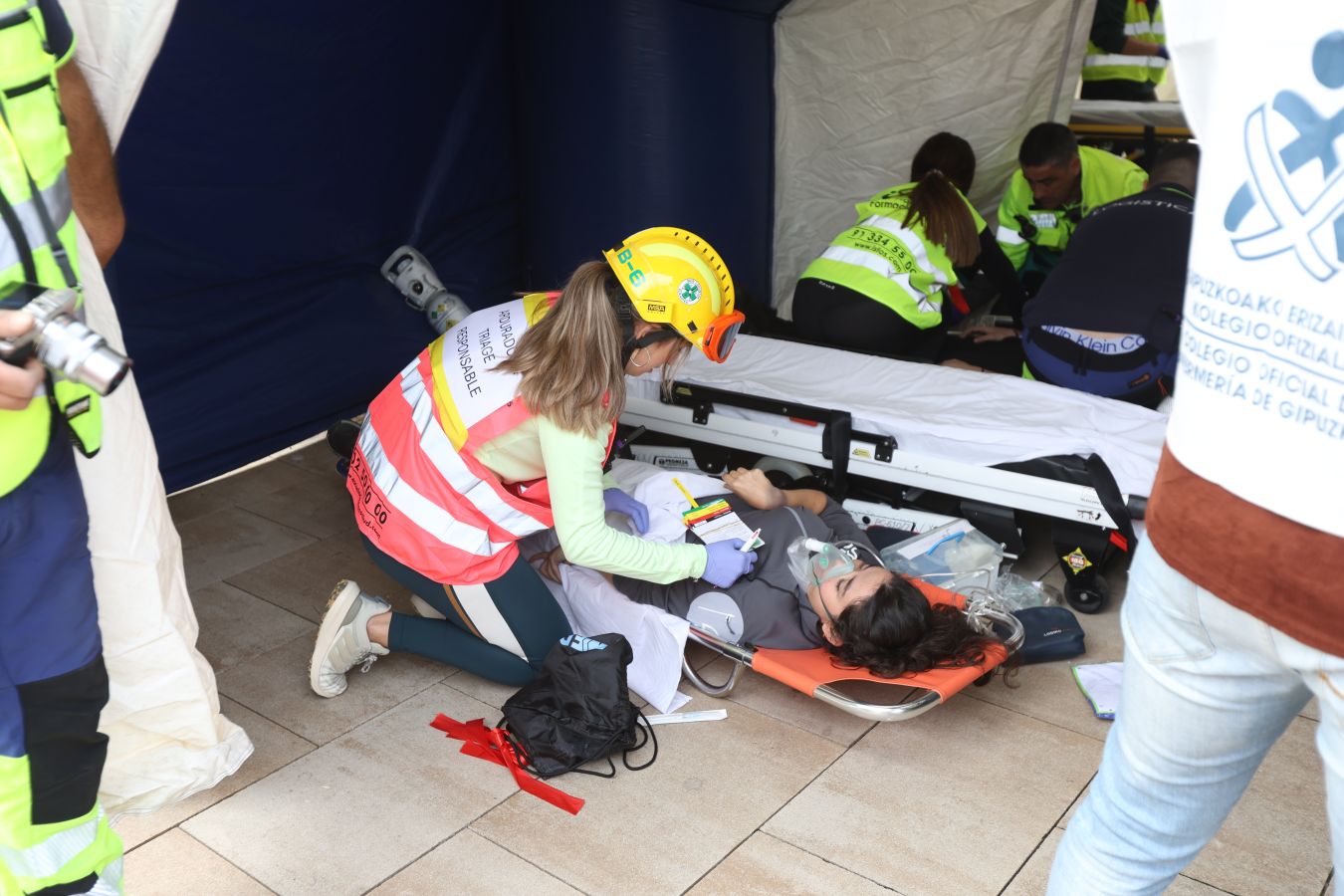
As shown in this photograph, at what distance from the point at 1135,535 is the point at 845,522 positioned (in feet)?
2.54

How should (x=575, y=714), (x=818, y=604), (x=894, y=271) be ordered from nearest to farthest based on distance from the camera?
1. (x=575, y=714)
2. (x=818, y=604)
3. (x=894, y=271)

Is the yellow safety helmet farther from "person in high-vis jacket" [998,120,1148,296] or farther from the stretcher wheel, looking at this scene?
"person in high-vis jacket" [998,120,1148,296]

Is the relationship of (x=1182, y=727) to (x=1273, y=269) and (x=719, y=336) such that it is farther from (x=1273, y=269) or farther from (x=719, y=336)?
(x=719, y=336)

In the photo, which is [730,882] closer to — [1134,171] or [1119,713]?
[1119,713]

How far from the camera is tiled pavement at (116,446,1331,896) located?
213cm

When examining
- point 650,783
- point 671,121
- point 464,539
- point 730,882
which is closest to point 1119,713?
point 730,882

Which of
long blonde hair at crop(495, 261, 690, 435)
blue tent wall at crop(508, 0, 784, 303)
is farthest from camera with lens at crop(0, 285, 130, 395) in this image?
blue tent wall at crop(508, 0, 784, 303)

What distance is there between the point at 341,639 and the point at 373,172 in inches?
80.8

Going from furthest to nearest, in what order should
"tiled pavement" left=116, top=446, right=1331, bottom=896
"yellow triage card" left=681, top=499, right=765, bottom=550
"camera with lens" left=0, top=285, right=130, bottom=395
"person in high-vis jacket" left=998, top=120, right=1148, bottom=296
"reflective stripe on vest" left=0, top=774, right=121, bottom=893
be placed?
"person in high-vis jacket" left=998, top=120, right=1148, bottom=296 → "yellow triage card" left=681, top=499, right=765, bottom=550 → "tiled pavement" left=116, top=446, right=1331, bottom=896 → "reflective stripe on vest" left=0, top=774, right=121, bottom=893 → "camera with lens" left=0, top=285, right=130, bottom=395

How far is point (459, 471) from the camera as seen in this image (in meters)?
2.52

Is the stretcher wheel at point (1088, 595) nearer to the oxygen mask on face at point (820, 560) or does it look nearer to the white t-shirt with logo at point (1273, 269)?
the oxygen mask on face at point (820, 560)

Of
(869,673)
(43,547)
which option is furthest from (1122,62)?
(43,547)

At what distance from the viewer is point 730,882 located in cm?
212

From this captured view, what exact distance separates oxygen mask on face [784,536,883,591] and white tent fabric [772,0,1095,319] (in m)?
2.33
